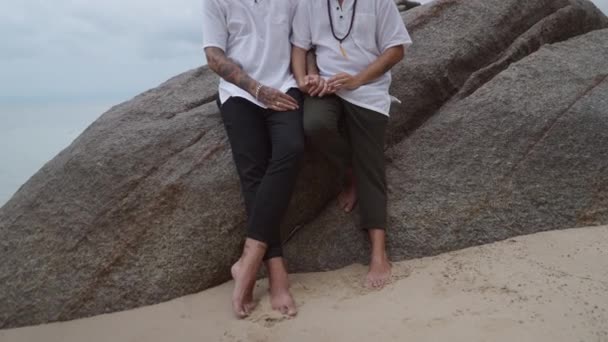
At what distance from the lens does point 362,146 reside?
371 centimetres

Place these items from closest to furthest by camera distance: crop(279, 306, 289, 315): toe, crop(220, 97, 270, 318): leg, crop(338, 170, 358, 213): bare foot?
1. crop(279, 306, 289, 315): toe
2. crop(220, 97, 270, 318): leg
3. crop(338, 170, 358, 213): bare foot

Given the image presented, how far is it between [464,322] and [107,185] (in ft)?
8.21

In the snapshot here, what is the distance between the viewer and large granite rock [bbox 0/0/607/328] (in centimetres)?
→ 367

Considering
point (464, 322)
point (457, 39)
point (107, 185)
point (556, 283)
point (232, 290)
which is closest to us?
point (464, 322)

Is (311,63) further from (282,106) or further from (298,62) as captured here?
(282,106)

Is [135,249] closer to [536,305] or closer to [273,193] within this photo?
[273,193]

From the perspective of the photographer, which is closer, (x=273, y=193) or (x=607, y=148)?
(x=273, y=193)

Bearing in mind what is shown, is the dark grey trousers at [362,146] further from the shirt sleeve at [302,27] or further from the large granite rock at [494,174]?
the shirt sleeve at [302,27]

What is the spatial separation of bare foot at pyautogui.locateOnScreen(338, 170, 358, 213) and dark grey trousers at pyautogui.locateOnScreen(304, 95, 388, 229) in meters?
0.21

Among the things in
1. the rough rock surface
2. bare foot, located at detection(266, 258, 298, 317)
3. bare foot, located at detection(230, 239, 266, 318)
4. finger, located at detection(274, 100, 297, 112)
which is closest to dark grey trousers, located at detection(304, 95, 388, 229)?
finger, located at detection(274, 100, 297, 112)

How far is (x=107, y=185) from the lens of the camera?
3.88 m

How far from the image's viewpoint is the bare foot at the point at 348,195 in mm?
Result: 3947

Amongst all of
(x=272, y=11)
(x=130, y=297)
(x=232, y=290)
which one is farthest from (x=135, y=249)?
(x=272, y=11)

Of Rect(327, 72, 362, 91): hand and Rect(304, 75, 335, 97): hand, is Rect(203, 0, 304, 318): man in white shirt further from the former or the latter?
Rect(327, 72, 362, 91): hand
